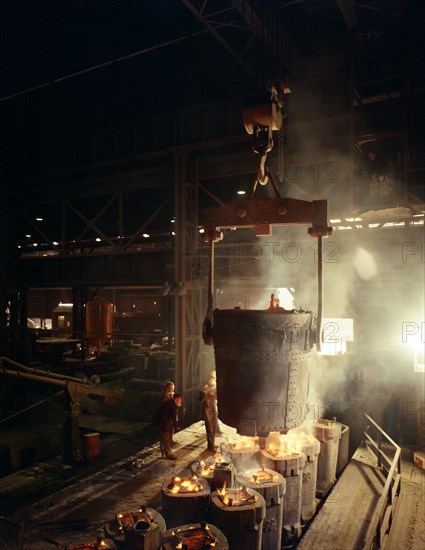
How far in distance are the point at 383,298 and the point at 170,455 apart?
57.3ft

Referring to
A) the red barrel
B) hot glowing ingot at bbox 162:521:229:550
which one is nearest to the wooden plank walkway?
hot glowing ingot at bbox 162:521:229:550

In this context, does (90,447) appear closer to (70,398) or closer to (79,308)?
(70,398)

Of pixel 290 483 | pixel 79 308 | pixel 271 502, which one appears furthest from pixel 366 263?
pixel 79 308

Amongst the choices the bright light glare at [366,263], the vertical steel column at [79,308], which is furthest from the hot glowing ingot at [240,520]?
the vertical steel column at [79,308]

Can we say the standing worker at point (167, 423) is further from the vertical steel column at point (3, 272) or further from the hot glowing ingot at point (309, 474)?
the vertical steel column at point (3, 272)

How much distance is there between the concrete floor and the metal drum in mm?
3202

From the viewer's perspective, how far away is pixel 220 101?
11.2 m

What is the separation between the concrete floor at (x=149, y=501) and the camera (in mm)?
6227

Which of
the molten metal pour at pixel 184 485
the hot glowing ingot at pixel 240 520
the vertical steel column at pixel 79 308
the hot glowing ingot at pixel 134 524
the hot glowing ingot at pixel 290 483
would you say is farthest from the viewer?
the vertical steel column at pixel 79 308

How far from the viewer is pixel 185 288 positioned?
11.8m

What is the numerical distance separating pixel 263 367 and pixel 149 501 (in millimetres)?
4503

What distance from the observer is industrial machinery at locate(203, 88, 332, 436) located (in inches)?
170

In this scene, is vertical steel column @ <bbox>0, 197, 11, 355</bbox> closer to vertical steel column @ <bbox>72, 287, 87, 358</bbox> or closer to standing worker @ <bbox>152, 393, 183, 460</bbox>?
vertical steel column @ <bbox>72, 287, 87, 358</bbox>

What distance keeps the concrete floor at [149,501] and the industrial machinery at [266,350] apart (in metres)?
3.18
